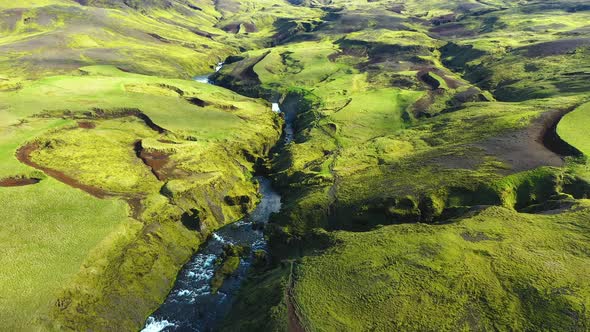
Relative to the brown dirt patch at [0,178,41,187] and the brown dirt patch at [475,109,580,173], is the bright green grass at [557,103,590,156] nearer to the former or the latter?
the brown dirt patch at [475,109,580,173]

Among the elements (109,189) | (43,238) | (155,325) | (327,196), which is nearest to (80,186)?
(109,189)

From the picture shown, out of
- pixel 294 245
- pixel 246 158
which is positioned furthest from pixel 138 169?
pixel 294 245

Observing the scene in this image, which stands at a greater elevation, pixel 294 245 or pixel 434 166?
pixel 434 166

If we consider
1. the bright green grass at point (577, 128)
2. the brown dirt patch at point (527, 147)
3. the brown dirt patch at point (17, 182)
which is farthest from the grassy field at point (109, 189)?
the bright green grass at point (577, 128)

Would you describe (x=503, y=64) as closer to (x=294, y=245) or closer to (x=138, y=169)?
(x=294, y=245)

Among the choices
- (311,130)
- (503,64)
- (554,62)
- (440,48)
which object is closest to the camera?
(311,130)

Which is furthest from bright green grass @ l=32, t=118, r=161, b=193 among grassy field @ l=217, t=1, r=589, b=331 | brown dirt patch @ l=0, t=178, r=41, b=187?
grassy field @ l=217, t=1, r=589, b=331

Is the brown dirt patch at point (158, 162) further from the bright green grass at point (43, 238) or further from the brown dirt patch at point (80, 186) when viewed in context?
the bright green grass at point (43, 238)
